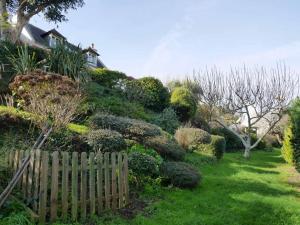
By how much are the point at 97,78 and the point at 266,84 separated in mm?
11933

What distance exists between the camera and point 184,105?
24453 millimetres

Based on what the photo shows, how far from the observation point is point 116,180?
744cm

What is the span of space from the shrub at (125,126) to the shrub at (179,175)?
8.06 feet

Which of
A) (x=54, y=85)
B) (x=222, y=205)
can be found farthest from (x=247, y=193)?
(x=54, y=85)

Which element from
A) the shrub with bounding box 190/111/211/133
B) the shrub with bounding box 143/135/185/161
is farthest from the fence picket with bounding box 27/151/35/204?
the shrub with bounding box 190/111/211/133

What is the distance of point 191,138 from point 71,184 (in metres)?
11.7

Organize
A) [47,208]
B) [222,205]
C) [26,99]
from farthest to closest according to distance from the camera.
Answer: [26,99], [222,205], [47,208]

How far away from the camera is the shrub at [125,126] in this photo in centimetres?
1191

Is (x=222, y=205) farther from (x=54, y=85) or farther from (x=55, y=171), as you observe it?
(x=54, y=85)

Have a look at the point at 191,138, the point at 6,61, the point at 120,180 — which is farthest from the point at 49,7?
the point at 120,180

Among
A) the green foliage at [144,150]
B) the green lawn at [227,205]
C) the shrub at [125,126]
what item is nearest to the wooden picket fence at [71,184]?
the green lawn at [227,205]

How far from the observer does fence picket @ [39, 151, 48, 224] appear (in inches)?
232

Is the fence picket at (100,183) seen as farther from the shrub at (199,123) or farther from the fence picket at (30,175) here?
the shrub at (199,123)

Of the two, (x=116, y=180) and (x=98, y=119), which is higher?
(x=98, y=119)
